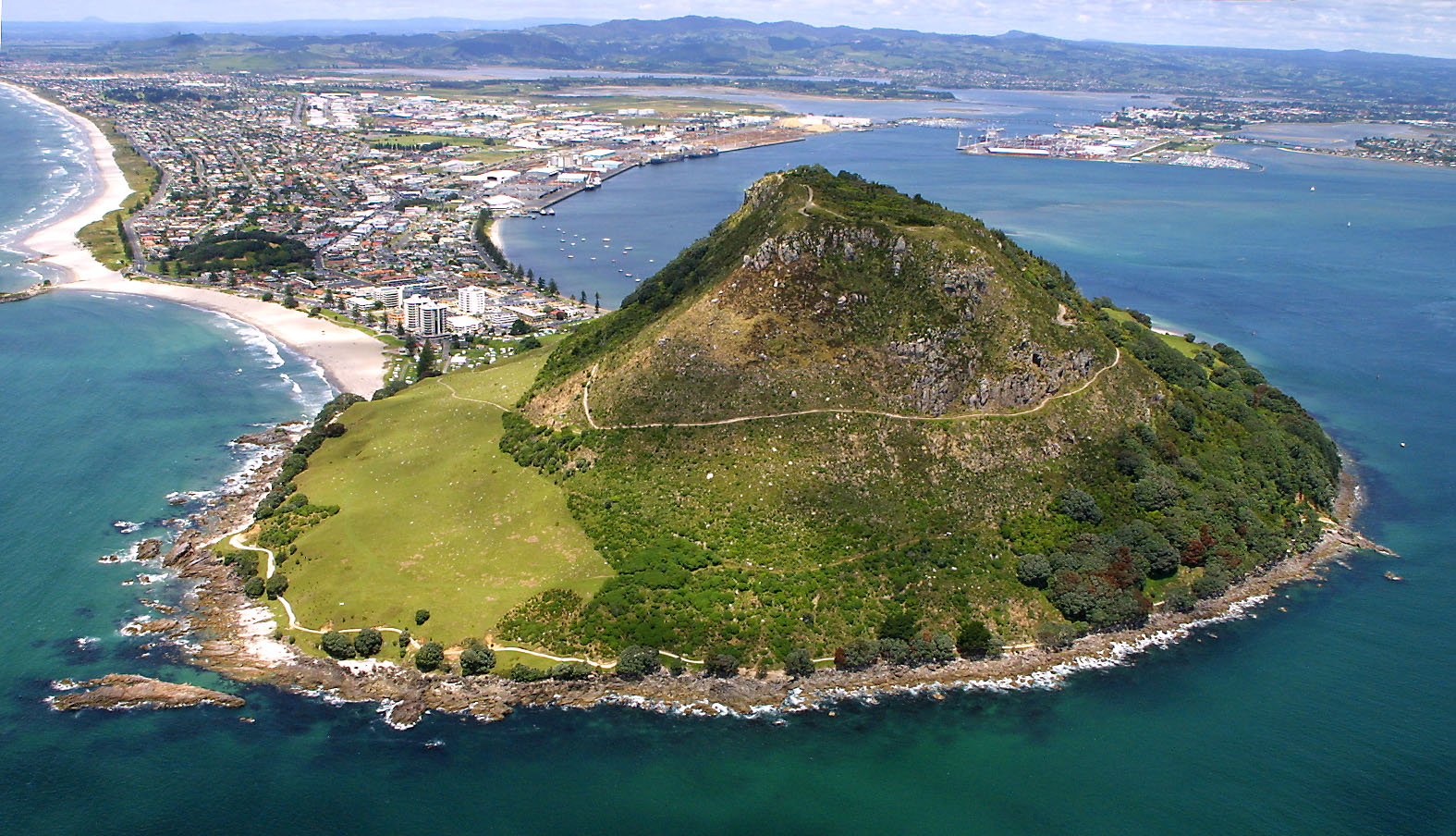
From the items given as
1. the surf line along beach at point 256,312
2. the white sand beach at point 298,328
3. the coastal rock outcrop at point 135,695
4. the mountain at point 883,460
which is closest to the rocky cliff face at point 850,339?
the mountain at point 883,460

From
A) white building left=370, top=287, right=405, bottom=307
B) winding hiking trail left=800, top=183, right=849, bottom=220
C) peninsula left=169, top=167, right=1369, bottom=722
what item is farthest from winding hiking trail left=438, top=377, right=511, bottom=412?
white building left=370, top=287, right=405, bottom=307

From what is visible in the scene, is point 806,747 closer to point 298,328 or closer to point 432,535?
point 432,535

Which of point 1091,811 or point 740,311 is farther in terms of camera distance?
point 740,311

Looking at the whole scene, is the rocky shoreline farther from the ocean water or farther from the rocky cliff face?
the rocky cliff face

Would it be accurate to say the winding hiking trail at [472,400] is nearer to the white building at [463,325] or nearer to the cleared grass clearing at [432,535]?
the cleared grass clearing at [432,535]

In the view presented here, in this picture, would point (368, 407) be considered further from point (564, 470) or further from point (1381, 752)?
point (1381, 752)

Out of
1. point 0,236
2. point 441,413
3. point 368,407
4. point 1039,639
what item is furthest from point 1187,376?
point 0,236

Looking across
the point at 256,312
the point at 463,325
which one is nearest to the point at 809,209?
the point at 463,325
